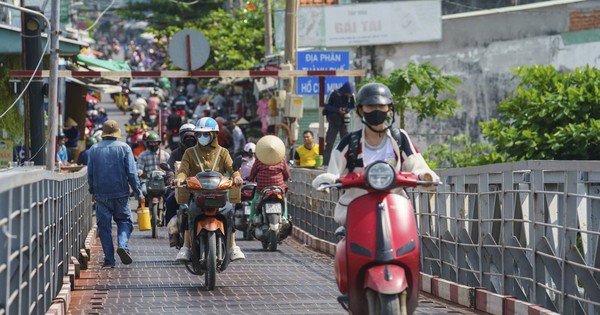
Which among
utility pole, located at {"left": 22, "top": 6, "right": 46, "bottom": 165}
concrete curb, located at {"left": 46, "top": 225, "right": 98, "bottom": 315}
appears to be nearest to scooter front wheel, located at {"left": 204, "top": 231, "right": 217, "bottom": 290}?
concrete curb, located at {"left": 46, "top": 225, "right": 98, "bottom": 315}

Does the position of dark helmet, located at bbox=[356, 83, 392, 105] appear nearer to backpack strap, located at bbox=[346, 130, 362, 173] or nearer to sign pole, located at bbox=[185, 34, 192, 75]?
backpack strap, located at bbox=[346, 130, 362, 173]

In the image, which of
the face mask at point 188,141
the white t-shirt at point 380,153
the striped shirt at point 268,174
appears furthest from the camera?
the striped shirt at point 268,174

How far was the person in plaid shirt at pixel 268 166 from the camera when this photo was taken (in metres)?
18.9

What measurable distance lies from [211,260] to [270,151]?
5.83m

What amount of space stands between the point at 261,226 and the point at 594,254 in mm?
10340

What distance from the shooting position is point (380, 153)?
29.7ft

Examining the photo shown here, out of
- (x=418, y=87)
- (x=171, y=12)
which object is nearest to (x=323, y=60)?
(x=418, y=87)

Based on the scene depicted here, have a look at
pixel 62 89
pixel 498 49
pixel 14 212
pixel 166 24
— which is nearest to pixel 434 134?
pixel 498 49

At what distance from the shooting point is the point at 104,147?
49.7ft

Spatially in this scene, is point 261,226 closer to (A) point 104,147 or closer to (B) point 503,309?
(A) point 104,147

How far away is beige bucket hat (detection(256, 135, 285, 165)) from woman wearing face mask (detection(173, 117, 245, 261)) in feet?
15.1

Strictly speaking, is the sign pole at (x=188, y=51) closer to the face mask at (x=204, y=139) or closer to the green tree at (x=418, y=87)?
the green tree at (x=418, y=87)

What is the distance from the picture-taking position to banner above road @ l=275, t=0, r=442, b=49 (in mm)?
36219

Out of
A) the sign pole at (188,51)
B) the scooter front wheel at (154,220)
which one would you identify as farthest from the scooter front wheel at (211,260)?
the sign pole at (188,51)
